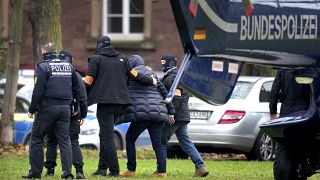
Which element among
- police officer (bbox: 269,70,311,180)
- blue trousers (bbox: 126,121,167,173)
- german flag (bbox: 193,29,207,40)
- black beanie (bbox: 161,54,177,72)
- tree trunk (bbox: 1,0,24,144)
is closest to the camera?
german flag (bbox: 193,29,207,40)

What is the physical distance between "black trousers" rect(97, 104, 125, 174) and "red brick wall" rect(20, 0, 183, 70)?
19639 mm

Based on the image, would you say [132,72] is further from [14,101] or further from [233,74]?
[14,101]

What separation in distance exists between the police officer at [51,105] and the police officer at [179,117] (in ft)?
5.52

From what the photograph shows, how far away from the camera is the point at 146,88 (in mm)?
15000

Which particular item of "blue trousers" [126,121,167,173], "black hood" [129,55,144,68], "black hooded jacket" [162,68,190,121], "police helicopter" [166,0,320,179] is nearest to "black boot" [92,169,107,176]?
"blue trousers" [126,121,167,173]

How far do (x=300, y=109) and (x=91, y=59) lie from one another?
Result: 3795mm

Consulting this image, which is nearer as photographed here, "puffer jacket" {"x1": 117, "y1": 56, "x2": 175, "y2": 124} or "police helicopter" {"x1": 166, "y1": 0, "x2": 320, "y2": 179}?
"police helicopter" {"x1": 166, "y1": 0, "x2": 320, "y2": 179}

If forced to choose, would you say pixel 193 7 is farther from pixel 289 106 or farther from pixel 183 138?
pixel 183 138

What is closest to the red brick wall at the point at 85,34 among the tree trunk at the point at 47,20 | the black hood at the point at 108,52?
the tree trunk at the point at 47,20

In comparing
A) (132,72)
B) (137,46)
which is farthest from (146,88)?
(137,46)

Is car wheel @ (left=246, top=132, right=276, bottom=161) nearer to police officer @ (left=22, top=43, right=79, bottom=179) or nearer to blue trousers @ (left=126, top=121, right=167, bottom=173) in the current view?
blue trousers @ (left=126, top=121, right=167, bottom=173)

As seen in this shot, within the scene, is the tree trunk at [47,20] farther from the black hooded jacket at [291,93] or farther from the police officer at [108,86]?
the black hooded jacket at [291,93]

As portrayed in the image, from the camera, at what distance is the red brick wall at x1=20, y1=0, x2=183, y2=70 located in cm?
3488

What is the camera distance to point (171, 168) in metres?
17.3
